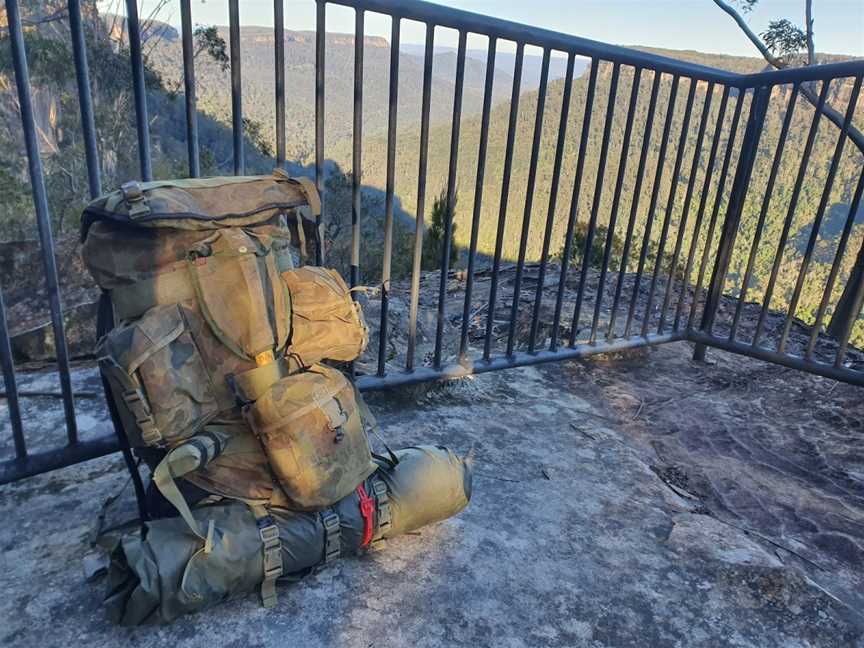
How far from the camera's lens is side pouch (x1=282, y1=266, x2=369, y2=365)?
1.54 meters

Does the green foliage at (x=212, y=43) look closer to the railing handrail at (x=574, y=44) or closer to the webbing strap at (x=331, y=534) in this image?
the railing handrail at (x=574, y=44)

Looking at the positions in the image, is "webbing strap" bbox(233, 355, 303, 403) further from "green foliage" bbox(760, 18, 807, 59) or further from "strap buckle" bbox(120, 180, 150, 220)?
"green foliage" bbox(760, 18, 807, 59)

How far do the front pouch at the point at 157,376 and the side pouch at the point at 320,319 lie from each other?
256 millimetres

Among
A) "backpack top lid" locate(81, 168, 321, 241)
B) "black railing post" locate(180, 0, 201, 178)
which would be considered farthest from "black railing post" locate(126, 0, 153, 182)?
"backpack top lid" locate(81, 168, 321, 241)

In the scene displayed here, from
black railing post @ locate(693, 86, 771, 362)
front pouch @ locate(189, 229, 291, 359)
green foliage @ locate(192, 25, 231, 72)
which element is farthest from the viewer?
green foliage @ locate(192, 25, 231, 72)

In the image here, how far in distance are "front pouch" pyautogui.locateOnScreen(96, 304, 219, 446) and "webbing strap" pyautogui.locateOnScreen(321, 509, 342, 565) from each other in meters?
0.39

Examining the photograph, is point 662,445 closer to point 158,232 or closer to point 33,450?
point 158,232

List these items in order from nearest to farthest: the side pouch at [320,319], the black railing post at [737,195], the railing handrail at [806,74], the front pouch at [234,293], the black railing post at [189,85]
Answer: the front pouch at [234,293] → the side pouch at [320,319] → the black railing post at [189,85] → the railing handrail at [806,74] → the black railing post at [737,195]

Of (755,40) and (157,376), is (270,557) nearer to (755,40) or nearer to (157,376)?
(157,376)

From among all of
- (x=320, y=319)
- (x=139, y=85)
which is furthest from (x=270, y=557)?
(x=139, y=85)

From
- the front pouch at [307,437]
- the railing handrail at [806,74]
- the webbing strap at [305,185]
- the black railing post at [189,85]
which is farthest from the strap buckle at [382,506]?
the railing handrail at [806,74]

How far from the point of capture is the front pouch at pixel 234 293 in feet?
4.58

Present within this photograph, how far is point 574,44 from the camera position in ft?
7.43

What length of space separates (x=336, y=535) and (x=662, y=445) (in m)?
1.56
